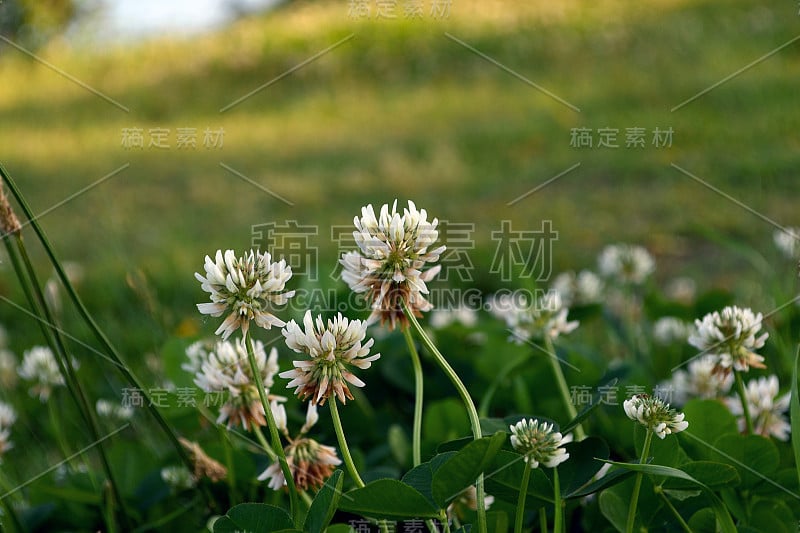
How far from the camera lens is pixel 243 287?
0.67 meters

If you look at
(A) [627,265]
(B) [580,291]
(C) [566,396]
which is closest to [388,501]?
(C) [566,396]

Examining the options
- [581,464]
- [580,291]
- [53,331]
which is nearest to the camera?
[581,464]

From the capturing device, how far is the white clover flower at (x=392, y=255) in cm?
69

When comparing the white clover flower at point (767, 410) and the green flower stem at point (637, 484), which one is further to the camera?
the white clover flower at point (767, 410)

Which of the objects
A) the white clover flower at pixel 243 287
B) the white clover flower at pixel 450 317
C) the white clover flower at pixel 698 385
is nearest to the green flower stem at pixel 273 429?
the white clover flower at pixel 243 287

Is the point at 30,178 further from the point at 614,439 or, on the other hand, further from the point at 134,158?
the point at 614,439

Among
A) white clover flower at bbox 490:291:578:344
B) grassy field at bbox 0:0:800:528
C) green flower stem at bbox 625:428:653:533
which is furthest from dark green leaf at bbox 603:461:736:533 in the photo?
grassy field at bbox 0:0:800:528

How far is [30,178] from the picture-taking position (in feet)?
13.6

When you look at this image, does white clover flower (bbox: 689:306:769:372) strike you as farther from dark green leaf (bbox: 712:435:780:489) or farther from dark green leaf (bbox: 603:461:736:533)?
dark green leaf (bbox: 603:461:736:533)

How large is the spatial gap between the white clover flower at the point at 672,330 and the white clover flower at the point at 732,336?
56 centimetres

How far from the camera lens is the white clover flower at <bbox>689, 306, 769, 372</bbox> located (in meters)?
0.85

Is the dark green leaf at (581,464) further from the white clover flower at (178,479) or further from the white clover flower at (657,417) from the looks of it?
the white clover flower at (178,479)

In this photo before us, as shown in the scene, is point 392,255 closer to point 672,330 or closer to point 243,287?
point 243,287

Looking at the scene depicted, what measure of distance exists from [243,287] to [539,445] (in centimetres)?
25
